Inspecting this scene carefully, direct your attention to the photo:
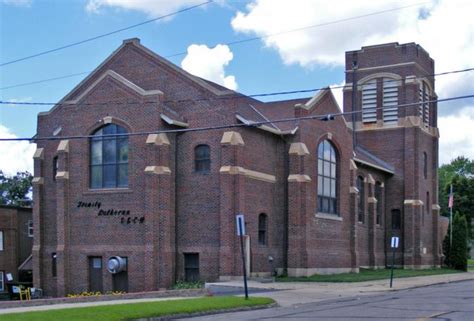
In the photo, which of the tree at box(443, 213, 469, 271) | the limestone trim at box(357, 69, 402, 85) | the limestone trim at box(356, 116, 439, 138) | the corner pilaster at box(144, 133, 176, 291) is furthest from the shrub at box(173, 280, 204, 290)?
the tree at box(443, 213, 469, 271)

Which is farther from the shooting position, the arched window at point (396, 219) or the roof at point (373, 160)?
the arched window at point (396, 219)

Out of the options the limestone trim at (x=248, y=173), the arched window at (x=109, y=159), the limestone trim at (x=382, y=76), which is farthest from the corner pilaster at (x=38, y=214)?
the limestone trim at (x=382, y=76)

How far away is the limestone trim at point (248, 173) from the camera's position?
33.8 meters

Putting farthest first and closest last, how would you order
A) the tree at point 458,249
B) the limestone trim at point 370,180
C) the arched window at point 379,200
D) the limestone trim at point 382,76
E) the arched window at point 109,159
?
the tree at point 458,249, the limestone trim at point 382,76, the arched window at point 379,200, the limestone trim at point 370,180, the arched window at point 109,159

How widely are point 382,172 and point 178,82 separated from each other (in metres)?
22.7

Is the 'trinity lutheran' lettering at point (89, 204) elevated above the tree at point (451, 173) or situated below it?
below

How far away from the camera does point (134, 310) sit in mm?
19797

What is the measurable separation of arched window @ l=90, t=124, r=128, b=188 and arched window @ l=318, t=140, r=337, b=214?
11.4m

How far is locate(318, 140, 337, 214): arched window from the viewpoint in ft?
133

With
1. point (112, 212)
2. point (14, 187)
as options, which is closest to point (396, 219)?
point (112, 212)

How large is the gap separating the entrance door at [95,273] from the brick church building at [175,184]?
0.05 m

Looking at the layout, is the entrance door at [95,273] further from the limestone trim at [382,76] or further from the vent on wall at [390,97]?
the limestone trim at [382,76]

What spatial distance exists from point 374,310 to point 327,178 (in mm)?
21473

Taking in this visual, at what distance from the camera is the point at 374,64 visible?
55906 mm
